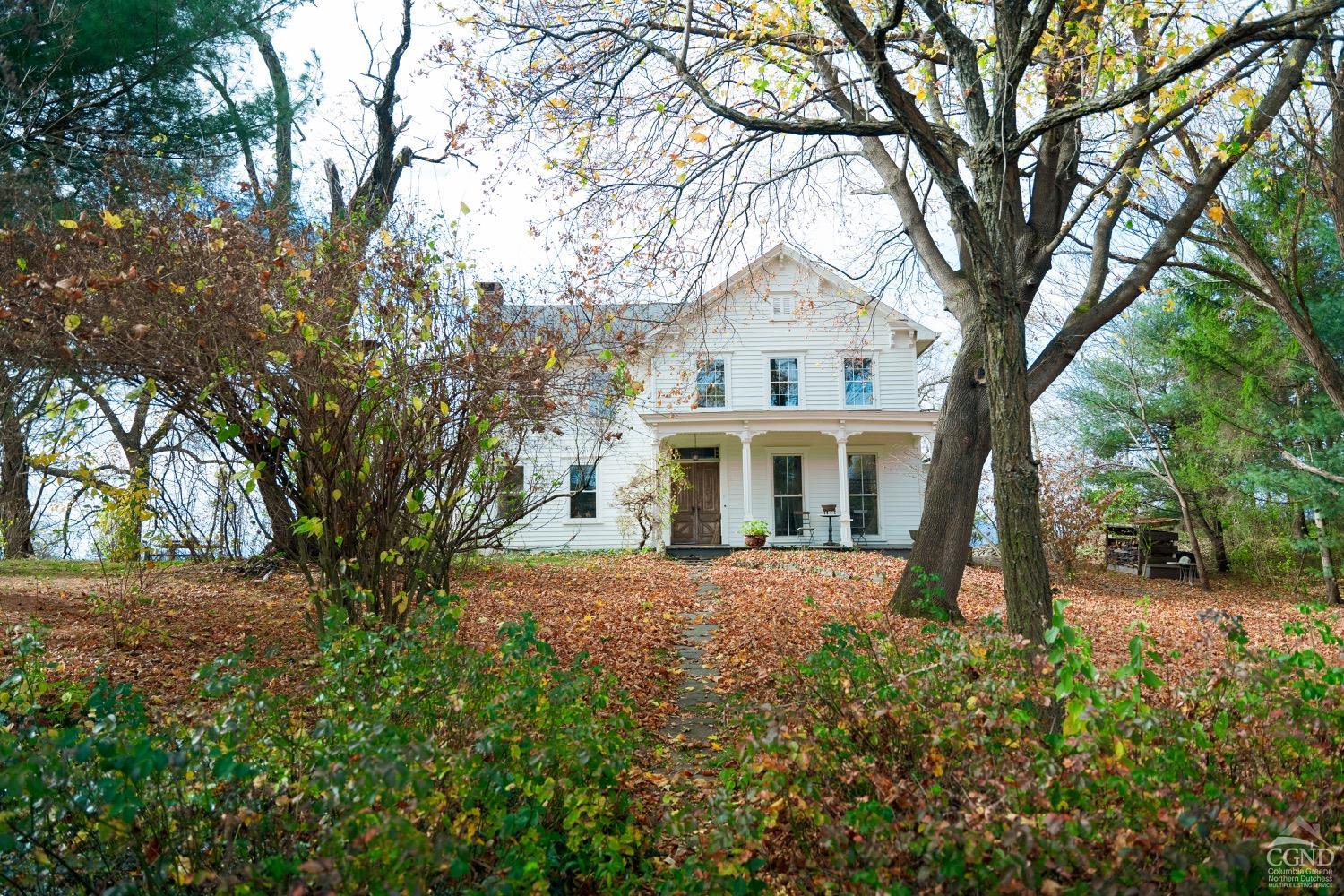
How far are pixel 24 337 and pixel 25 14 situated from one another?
5.13 metres

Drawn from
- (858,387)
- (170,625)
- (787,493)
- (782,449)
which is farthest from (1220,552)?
(170,625)

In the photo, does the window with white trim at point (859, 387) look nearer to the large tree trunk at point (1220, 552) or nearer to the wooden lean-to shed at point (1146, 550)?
the wooden lean-to shed at point (1146, 550)

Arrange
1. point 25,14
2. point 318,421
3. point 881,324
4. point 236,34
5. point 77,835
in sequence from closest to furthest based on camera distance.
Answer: point 77,835, point 318,421, point 25,14, point 236,34, point 881,324

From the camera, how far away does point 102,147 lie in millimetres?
8367

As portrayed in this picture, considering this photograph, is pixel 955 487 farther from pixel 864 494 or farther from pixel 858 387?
pixel 858 387

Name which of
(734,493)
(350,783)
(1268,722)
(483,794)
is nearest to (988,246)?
(1268,722)

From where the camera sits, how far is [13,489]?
34.7ft

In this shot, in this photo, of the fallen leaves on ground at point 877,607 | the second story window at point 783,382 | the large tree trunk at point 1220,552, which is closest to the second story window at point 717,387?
the second story window at point 783,382

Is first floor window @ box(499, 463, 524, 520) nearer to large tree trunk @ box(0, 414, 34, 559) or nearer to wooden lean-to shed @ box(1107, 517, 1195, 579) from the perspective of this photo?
large tree trunk @ box(0, 414, 34, 559)

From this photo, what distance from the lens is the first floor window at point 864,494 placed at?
2017 centimetres

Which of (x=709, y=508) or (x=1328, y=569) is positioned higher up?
(x=709, y=508)

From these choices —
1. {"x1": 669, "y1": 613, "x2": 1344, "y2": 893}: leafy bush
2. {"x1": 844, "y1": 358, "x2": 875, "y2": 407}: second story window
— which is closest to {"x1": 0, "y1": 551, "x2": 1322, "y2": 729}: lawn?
{"x1": 669, "y1": 613, "x2": 1344, "y2": 893}: leafy bush

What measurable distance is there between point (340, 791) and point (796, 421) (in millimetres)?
17292

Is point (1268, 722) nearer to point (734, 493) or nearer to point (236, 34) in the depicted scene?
point (236, 34)
